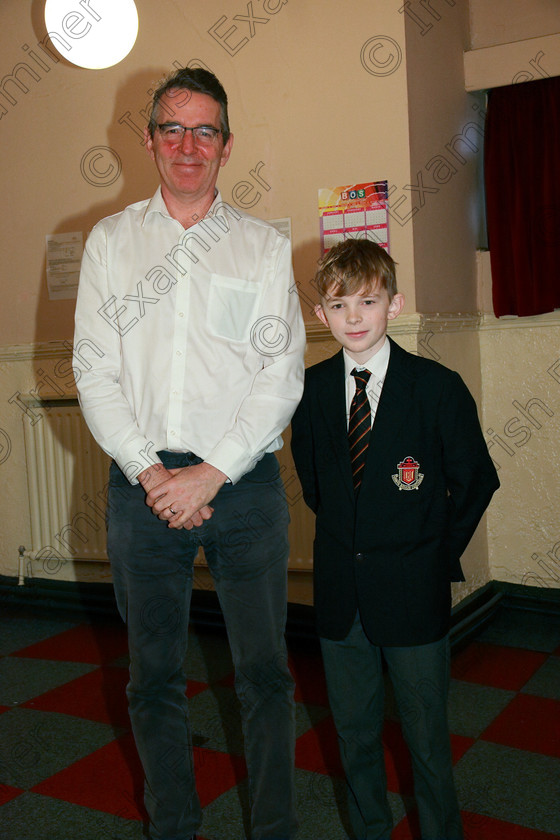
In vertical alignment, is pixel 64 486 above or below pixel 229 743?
above

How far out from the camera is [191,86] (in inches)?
59.9

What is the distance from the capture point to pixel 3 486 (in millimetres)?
3742

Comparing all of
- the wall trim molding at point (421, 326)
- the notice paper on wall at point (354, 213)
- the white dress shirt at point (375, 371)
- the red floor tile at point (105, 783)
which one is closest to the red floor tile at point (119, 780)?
the red floor tile at point (105, 783)

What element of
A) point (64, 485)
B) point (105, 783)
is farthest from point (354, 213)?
point (105, 783)

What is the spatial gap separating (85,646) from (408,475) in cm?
210

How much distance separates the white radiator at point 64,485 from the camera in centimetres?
343

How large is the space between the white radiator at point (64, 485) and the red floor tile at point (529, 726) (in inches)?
71.9

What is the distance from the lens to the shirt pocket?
5.08 feet

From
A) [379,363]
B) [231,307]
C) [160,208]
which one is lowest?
[379,363]

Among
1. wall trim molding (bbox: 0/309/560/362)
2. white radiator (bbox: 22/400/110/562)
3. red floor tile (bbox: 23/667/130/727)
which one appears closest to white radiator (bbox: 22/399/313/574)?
white radiator (bbox: 22/400/110/562)

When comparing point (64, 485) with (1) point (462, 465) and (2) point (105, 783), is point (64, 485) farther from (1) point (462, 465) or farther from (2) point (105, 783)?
(1) point (462, 465)

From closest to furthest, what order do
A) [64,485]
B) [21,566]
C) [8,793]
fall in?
1. [8,793]
2. [64,485]
3. [21,566]

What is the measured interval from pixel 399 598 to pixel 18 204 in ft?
9.57

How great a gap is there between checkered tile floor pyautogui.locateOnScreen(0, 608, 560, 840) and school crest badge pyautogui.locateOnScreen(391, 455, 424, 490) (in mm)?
848
